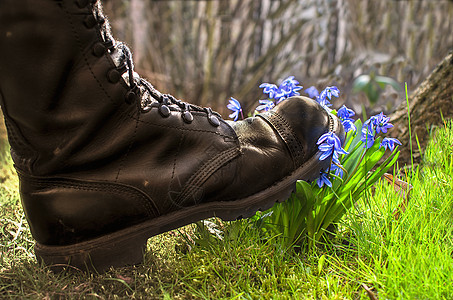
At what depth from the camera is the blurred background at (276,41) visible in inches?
170

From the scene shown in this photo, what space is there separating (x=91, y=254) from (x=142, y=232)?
16 cm

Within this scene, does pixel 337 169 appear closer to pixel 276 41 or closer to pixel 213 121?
pixel 213 121

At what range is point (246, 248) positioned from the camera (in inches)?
53.3

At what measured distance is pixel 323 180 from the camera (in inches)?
54.6

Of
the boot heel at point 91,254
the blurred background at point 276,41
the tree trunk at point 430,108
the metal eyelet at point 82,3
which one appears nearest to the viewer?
the metal eyelet at point 82,3

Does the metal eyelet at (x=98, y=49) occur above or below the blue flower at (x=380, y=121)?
above

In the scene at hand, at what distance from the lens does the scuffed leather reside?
1.09 metres

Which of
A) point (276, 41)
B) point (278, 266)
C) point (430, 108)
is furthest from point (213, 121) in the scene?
point (276, 41)

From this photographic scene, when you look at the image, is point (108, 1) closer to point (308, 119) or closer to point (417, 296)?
point (308, 119)

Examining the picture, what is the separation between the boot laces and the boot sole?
0.93ft

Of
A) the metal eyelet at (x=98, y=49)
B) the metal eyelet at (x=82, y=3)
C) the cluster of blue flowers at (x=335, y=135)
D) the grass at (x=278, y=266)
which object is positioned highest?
the metal eyelet at (x=82, y=3)

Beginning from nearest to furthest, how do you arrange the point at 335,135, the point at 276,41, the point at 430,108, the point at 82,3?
the point at 82,3
the point at 335,135
the point at 430,108
the point at 276,41

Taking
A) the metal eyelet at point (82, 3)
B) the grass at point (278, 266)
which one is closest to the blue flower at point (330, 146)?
the grass at point (278, 266)

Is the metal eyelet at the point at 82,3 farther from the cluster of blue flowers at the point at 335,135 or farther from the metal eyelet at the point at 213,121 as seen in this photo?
the cluster of blue flowers at the point at 335,135
